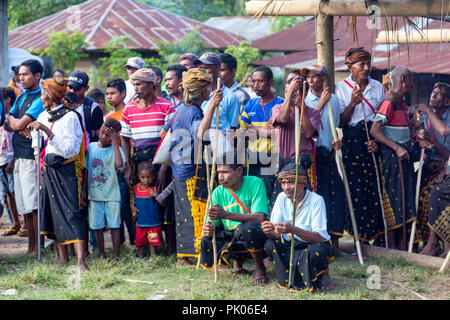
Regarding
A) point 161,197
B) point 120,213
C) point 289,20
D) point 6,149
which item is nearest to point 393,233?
point 161,197

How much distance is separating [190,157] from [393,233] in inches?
97.2

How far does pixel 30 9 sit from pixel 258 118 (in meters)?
21.2

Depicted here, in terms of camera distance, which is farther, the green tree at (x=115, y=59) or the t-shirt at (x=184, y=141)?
the green tree at (x=115, y=59)

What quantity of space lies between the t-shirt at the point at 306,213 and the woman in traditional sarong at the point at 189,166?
1.02 metres

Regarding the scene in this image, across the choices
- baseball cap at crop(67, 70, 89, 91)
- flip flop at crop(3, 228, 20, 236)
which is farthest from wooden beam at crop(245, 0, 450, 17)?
flip flop at crop(3, 228, 20, 236)

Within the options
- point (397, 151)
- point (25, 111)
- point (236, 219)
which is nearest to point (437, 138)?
point (397, 151)

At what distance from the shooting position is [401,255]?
684cm

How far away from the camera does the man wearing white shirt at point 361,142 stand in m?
6.97

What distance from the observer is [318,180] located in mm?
6762

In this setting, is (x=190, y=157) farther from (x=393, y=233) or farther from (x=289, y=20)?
(x=289, y=20)

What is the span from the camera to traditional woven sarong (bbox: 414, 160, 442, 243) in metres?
7.11

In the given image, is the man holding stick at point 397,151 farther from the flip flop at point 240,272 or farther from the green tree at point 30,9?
the green tree at point 30,9

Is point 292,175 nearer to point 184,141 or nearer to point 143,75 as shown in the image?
point 184,141

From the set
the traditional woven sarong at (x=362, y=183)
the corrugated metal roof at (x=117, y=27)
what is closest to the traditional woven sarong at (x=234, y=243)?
the traditional woven sarong at (x=362, y=183)
